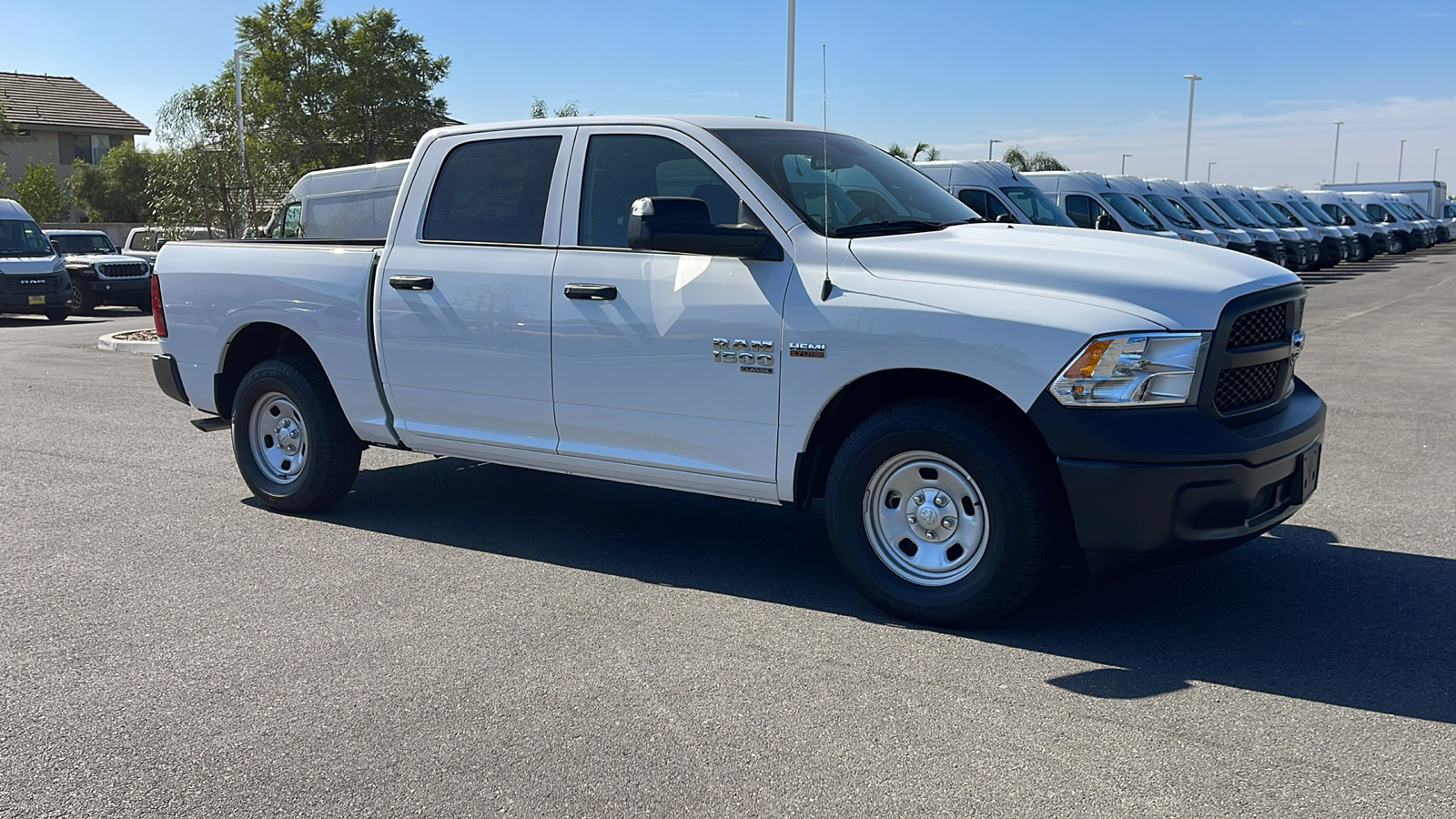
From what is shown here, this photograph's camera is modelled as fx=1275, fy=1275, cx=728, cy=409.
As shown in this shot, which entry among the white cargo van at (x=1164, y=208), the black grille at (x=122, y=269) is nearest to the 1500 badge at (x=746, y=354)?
the white cargo van at (x=1164, y=208)

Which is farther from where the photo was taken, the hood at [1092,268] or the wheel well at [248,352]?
the wheel well at [248,352]

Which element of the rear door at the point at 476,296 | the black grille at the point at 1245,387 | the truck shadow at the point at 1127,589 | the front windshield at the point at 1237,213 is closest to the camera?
the truck shadow at the point at 1127,589

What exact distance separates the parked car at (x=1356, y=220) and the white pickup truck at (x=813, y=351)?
38.2 metres

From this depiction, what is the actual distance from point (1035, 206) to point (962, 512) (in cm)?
1480

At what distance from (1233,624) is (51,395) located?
10.7 metres

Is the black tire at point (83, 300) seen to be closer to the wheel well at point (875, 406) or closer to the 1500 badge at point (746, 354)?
the 1500 badge at point (746, 354)

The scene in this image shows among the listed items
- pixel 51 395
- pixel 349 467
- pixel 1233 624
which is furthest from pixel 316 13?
pixel 1233 624

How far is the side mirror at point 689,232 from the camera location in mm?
5133

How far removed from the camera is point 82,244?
27609 mm

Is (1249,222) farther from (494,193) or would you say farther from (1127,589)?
(494,193)

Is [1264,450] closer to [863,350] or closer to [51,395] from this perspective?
[863,350]

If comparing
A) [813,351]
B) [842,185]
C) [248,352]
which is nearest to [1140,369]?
[813,351]

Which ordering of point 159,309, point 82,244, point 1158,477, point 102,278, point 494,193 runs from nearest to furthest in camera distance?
point 1158,477 < point 494,193 < point 159,309 < point 102,278 < point 82,244

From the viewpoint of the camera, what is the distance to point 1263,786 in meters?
3.56
